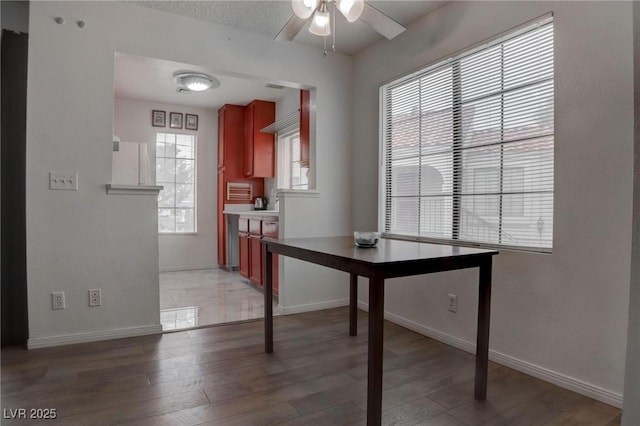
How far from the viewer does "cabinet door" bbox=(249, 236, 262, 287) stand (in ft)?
14.1

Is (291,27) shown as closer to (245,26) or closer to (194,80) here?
(245,26)

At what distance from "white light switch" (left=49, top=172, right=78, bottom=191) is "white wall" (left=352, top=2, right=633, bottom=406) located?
2.90m

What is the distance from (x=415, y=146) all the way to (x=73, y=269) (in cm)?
281

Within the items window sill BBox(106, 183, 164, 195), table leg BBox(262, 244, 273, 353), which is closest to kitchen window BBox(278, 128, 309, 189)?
window sill BBox(106, 183, 164, 195)

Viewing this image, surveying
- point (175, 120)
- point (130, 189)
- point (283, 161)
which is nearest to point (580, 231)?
point (130, 189)

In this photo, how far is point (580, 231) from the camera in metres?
1.97

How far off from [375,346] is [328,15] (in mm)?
1692

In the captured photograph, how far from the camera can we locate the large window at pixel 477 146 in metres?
2.21

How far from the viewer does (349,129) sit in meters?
3.78

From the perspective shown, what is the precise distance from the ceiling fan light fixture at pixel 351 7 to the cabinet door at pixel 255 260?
9.50 ft

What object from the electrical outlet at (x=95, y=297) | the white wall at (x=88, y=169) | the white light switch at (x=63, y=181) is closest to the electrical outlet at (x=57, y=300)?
the white wall at (x=88, y=169)

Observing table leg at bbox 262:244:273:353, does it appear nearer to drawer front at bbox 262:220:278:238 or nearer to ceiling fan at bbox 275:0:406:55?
drawer front at bbox 262:220:278:238

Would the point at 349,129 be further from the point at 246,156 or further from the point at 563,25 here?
the point at 246,156

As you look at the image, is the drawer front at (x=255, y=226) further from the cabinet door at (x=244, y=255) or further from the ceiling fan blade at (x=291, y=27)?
the ceiling fan blade at (x=291, y=27)
